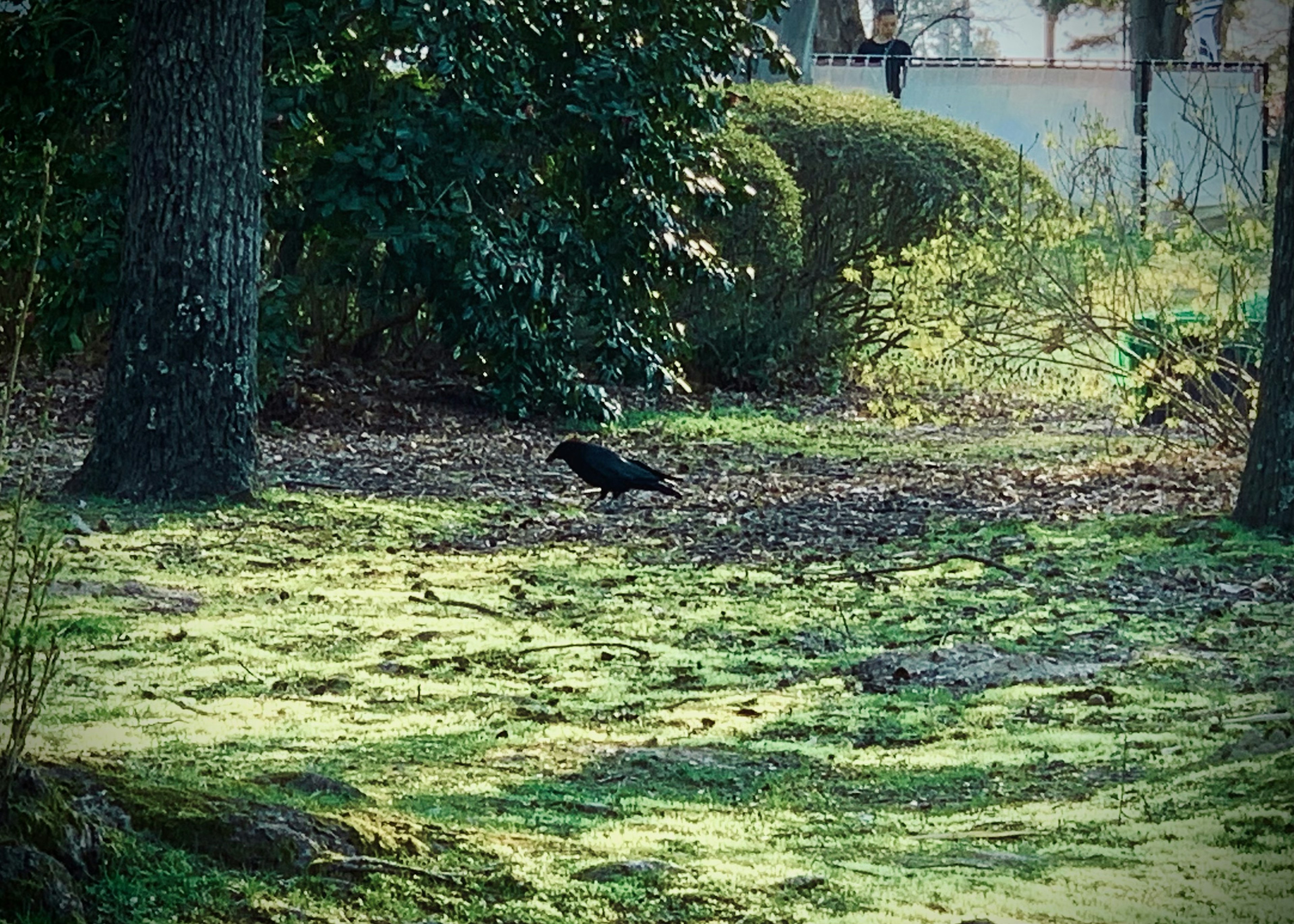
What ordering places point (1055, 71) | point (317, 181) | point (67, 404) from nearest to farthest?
1. point (317, 181)
2. point (67, 404)
3. point (1055, 71)

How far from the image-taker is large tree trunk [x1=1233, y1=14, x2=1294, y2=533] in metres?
9.51

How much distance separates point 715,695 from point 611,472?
15.8ft

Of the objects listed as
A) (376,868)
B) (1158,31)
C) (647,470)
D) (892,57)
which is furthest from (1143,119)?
(376,868)

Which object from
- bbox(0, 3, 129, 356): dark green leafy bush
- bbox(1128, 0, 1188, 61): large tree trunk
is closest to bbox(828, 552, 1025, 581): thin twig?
bbox(0, 3, 129, 356): dark green leafy bush

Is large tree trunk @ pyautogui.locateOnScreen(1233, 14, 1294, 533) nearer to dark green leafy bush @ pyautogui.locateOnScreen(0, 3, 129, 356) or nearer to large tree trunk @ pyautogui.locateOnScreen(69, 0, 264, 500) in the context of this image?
large tree trunk @ pyautogui.locateOnScreen(69, 0, 264, 500)

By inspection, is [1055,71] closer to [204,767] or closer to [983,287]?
[983,287]

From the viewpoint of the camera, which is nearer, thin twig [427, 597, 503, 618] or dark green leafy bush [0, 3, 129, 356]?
thin twig [427, 597, 503, 618]

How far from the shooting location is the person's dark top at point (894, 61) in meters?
26.6

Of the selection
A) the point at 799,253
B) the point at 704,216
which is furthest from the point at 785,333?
the point at 704,216

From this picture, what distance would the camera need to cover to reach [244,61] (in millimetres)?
10383

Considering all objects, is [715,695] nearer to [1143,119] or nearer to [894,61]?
[1143,119]

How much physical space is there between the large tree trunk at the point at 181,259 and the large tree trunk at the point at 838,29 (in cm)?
2191

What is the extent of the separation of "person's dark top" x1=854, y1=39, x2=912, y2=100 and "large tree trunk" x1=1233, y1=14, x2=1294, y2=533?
55.2 ft

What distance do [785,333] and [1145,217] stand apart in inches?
221
